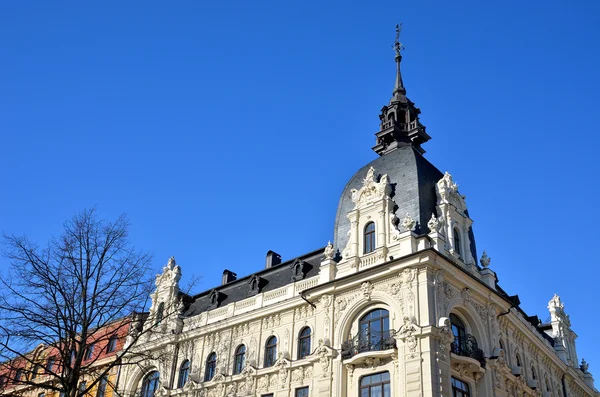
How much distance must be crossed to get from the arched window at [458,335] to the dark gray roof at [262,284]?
8231 millimetres

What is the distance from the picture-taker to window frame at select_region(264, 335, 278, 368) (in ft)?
106

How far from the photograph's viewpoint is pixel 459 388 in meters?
26.9

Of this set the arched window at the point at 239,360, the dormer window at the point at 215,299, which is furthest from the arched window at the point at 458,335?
the dormer window at the point at 215,299

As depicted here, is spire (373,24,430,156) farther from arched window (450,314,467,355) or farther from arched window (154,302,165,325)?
arched window (154,302,165,325)

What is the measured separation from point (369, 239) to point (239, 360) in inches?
409

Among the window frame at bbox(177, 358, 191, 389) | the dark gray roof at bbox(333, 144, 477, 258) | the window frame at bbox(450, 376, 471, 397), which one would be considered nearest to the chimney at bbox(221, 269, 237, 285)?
the window frame at bbox(177, 358, 191, 389)

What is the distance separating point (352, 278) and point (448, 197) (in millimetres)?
7303

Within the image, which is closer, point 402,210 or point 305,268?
point 402,210

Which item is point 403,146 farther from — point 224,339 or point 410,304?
point 224,339

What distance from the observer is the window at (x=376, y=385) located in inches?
1044

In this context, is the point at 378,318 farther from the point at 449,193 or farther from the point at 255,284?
the point at 255,284

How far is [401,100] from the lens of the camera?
130 feet

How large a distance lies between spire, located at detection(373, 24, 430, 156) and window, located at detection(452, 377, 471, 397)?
14.5 meters

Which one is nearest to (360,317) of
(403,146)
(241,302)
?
(241,302)
